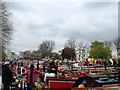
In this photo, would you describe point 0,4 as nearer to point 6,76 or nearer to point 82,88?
point 6,76

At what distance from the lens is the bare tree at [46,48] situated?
293 ft

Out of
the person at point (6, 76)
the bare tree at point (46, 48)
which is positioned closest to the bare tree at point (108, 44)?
the bare tree at point (46, 48)

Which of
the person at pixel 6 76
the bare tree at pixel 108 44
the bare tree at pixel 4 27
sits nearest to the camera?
the person at pixel 6 76

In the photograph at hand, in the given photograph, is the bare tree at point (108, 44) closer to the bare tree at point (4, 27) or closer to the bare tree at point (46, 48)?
the bare tree at point (46, 48)

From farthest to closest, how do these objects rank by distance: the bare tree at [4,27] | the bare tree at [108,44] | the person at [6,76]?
the bare tree at [108,44]
the bare tree at [4,27]
the person at [6,76]

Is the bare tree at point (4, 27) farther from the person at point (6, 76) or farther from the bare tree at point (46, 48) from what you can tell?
the bare tree at point (46, 48)

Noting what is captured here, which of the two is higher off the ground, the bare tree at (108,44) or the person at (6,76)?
the bare tree at (108,44)

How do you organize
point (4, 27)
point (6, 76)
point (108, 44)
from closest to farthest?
point (6, 76) < point (4, 27) < point (108, 44)

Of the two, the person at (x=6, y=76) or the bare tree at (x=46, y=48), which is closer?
the person at (x=6, y=76)

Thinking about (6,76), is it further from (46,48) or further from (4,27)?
(46,48)

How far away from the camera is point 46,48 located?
91.4 metres

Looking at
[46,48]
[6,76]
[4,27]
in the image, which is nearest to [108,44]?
[46,48]

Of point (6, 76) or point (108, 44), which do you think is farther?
point (108, 44)

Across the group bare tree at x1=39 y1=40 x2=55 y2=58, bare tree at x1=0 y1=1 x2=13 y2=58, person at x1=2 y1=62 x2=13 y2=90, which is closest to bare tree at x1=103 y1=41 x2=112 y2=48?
bare tree at x1=39 y1=40 x2=55 y2=58
